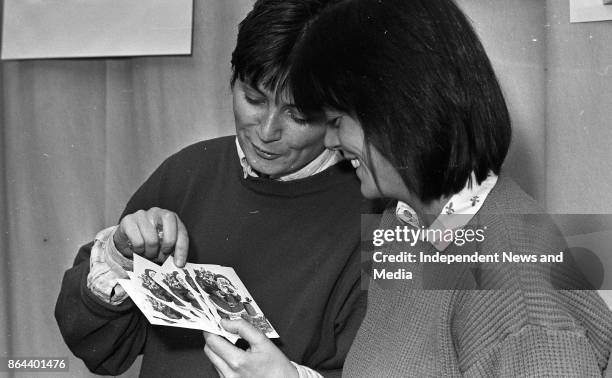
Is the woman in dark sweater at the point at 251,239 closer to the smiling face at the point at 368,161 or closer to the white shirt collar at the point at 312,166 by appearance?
the white shirt collar at the point at 312,166

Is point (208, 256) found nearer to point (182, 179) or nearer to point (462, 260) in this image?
point (182, 179)

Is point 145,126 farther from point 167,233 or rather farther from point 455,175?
point 455,175

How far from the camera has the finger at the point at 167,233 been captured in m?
0.81

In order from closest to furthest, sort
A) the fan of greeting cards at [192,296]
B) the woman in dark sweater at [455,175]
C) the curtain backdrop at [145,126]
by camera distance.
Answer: the woman in dark sweater at [455,175]
the fan of greeting cards at [192,296]
the curtain backdrop at [145,126]

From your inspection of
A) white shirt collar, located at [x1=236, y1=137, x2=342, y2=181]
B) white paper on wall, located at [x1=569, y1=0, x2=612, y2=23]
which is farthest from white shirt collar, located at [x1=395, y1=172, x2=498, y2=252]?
white paper on wall, located at [x1=569, y1=0, x2=612, y2=23]

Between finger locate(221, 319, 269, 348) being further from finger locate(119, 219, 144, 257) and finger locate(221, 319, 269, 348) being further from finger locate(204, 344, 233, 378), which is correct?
finger locate(119, 219, 144, 257)

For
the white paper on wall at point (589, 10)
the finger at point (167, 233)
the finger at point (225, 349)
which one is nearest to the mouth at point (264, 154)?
the finger at point (167, 233)

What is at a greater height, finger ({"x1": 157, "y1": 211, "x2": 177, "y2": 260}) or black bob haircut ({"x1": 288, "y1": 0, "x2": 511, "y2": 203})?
black bob haircut ({"x1": 288, "y1": 0, "x2": 511, "y2": 203})

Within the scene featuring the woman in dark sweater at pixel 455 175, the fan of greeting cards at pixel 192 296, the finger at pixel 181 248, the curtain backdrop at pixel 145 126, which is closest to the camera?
the woman in dark sweater at pixel 455 175

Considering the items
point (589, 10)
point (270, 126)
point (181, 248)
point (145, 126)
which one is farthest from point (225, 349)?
point (589, 10)

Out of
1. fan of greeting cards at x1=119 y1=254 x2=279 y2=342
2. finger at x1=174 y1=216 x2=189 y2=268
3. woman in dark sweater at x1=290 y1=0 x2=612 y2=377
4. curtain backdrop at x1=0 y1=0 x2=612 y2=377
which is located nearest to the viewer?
woman in dark sweater at x1=290 y1=0 x2=612 y2=377

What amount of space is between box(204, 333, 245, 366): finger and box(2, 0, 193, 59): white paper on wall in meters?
0.45

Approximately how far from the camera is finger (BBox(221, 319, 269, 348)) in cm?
71

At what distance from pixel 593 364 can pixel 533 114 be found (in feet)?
1.38
